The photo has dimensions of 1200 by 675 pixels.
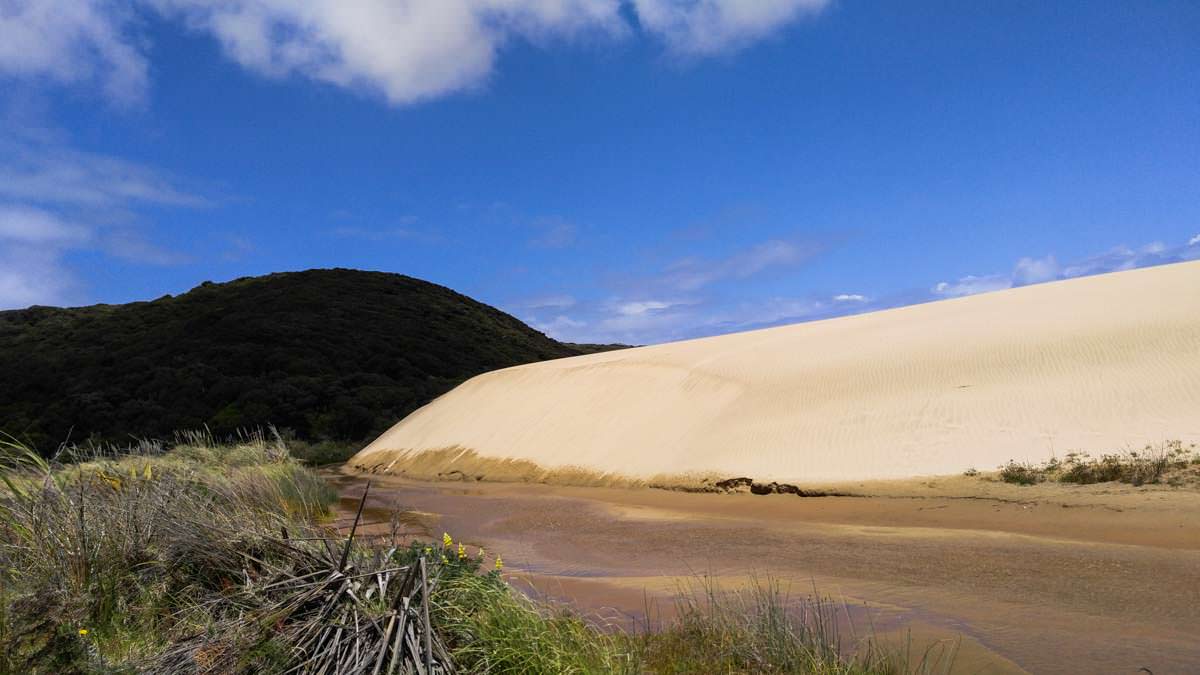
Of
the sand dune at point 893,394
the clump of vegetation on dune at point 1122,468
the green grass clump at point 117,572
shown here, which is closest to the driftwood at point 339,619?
the green grass clump at point 117,572

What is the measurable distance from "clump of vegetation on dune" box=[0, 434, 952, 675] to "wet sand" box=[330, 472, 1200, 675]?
1158 millimetres

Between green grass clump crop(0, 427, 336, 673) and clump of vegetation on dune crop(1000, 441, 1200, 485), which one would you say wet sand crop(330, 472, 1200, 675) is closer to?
clump of vegetation on dune crop(1000, 441, 1200, 485)

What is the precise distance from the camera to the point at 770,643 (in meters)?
5.14

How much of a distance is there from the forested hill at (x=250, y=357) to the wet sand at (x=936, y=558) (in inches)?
941

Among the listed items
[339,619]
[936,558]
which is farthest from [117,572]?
[936,558]

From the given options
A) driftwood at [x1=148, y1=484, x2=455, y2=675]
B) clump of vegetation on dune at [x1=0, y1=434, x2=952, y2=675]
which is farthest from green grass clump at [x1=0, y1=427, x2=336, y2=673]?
driftwood at [x1=148, y1=484, x2=455, y2=675]

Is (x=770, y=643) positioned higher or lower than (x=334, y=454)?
lower

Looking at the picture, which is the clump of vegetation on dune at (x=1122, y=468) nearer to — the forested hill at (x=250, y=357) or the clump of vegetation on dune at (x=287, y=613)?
the clump of vegetation on dune at (x=287, y=613)

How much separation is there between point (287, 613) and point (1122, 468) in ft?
39.6

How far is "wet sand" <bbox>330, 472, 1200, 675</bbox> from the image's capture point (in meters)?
6.39

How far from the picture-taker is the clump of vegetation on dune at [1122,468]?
11.8 m

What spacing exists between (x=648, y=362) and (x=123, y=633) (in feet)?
68.6

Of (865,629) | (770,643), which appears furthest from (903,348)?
(770,643)

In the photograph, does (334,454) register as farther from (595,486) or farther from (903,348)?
(903,348)
